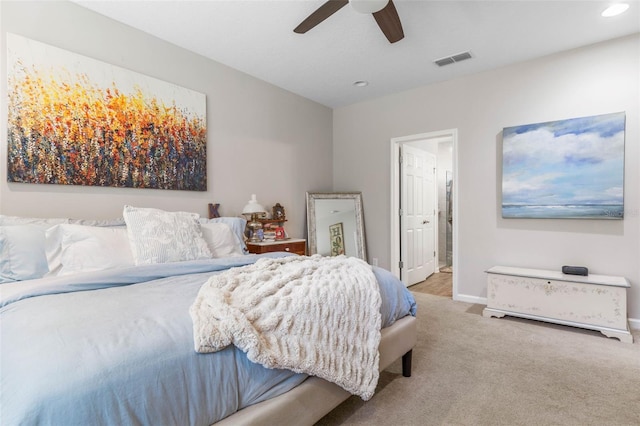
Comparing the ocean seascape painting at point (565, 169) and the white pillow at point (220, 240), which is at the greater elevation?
the ocean seascape painting at point (565, 169)

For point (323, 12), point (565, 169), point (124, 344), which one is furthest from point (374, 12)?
point (565, 169)

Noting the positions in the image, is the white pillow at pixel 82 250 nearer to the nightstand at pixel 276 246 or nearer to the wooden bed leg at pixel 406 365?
the nightstand at pixel 276 246

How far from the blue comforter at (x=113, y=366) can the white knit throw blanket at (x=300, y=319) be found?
71mm

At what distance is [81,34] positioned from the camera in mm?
2443

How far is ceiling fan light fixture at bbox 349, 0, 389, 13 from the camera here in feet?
6.15

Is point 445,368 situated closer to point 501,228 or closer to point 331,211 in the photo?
point 501,228

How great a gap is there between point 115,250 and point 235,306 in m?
1.21

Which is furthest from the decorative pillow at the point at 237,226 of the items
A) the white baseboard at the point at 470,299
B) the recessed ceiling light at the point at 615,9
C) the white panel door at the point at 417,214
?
the recessed ceiling light at the point at 615,9

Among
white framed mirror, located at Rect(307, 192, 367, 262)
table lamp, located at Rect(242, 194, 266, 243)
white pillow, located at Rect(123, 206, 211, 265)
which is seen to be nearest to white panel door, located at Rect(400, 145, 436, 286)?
white framed mirror, located at Rect(307, 192, 367, 262)

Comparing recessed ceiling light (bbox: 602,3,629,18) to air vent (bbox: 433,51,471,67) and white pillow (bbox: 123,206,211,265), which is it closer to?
air vent (bbox: 433,51,471,67)

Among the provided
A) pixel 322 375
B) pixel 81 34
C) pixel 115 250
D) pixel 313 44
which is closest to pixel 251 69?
pixel 313 44

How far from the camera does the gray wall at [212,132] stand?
7.36 feet

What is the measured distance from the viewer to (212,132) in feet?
10.9

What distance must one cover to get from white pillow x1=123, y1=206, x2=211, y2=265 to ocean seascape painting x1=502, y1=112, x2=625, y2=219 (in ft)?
10.2
